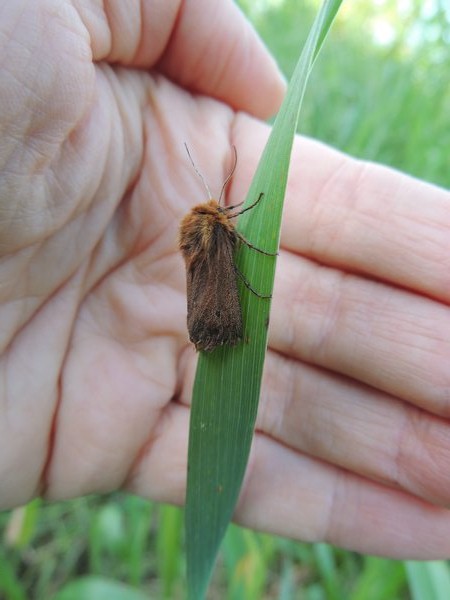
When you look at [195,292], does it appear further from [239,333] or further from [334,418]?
[334,418]

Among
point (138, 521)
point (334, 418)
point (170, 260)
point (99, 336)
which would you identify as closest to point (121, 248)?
point (170, 260)

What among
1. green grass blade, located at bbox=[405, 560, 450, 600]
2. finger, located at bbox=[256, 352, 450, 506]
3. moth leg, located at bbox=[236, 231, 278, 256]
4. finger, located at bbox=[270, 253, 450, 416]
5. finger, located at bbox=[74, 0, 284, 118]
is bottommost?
green grass blade, located at bbox=[405, 560, 450, 600]

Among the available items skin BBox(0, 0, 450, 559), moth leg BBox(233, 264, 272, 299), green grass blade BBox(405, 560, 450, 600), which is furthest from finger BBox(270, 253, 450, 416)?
green grass blade BBox(405, 560, 450, 600)

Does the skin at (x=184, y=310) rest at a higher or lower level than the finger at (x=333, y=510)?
higher

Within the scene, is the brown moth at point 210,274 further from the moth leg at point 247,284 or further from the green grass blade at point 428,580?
the green grass blade at point 428,580

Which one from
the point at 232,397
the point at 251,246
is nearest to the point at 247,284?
the point at 251,246

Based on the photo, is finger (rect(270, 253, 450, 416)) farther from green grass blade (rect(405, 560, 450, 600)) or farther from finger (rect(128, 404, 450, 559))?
green grass blade (rect(405, 560, 450, 600))

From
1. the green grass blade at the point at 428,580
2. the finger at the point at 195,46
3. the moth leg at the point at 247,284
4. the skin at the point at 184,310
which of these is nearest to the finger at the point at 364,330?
the skin at the point at 184,310

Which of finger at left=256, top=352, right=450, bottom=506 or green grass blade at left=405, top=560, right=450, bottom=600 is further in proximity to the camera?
green grass blade at left=405, top=560, right=450, bottom=600

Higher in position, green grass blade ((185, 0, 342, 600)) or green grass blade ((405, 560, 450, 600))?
green grass blade ((185, 0, 342, 600))

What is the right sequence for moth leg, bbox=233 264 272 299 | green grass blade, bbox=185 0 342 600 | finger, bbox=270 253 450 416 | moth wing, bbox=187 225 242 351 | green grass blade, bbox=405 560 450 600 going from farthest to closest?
1. green grass blade, bbox=405 560 450 600
2. finger, bbox=270 253 450 416
3. moth wing, bbox=187 225 242 351
4. moth leg, bbox=233 264 272 299
5. green grass blade, bbox=185 0 342 600
